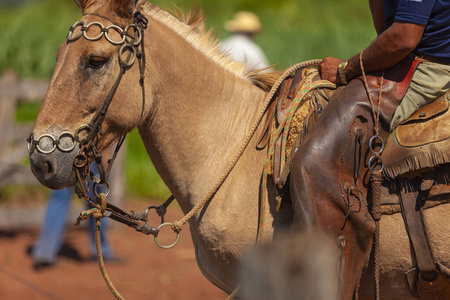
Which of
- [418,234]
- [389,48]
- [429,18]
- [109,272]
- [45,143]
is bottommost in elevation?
[109,272]

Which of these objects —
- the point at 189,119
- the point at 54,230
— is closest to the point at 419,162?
the point at 189,119

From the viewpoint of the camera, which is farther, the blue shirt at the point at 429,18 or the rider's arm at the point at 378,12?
the rider's arm at the point at 378,12

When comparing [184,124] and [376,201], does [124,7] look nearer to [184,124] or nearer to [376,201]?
[184,124]

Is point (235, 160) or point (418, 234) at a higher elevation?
point (418, 234)

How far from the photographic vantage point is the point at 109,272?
6.84m

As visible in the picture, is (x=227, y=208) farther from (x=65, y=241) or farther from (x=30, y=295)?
(x=65, y=241)

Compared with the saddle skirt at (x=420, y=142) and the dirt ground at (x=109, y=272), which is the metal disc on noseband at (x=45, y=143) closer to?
the saddle skirt at (x=420, y=142)

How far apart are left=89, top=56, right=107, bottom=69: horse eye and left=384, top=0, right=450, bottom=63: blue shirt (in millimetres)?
1499

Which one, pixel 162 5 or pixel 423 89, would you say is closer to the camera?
pixel 423 89

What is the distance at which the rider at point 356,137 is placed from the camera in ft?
8.94

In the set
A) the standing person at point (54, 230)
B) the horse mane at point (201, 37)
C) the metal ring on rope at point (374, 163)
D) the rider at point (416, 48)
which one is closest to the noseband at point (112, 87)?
the horse mane at point (201, 37)

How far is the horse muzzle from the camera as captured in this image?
9.11ft

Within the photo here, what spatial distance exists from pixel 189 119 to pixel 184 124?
4cm

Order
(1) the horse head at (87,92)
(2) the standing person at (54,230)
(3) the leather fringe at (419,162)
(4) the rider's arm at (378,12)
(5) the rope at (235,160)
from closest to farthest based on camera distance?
(3) the leather fringe at (419,162)
(1) the horse head at (87,92)
(5) the rope at (235,160)
(4) the rider's arm at (378,12)
(2) the standing person at (54,230)
